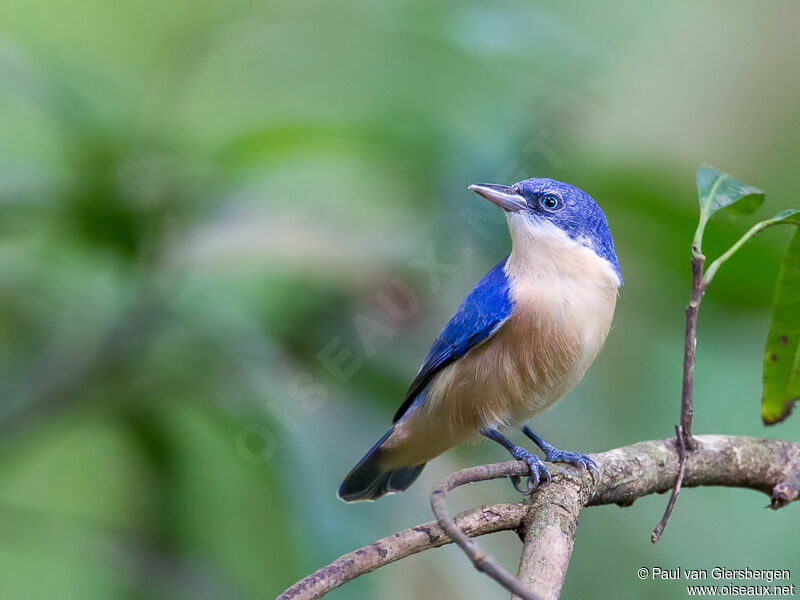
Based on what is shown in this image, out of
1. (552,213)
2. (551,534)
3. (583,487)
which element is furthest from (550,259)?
(551,534)

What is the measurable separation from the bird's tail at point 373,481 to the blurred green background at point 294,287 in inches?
2.2

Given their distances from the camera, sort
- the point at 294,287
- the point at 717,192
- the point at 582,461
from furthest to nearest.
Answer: the point at 294,287 → the point at 582,461 → the point at 717,192

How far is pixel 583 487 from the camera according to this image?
6.38ft

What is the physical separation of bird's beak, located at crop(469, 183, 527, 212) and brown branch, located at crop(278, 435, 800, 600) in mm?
712

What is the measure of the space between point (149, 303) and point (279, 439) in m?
0.67

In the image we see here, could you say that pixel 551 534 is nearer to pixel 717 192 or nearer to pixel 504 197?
pixel 717 192

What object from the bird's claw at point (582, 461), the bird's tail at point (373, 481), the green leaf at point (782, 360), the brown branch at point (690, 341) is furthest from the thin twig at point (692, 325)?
the bird's tail at point (373, 481)

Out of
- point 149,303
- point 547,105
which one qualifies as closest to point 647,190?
point 547,105

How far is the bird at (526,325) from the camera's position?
226 centimetres

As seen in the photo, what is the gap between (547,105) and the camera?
3.16 m

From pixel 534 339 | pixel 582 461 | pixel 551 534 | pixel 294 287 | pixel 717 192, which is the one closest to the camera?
pixel 551 534

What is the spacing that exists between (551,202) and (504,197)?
0.14 meters

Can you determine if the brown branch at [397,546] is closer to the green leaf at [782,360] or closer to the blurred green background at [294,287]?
the green leaf at [782,360]

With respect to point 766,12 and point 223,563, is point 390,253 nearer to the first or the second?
point 223,563
